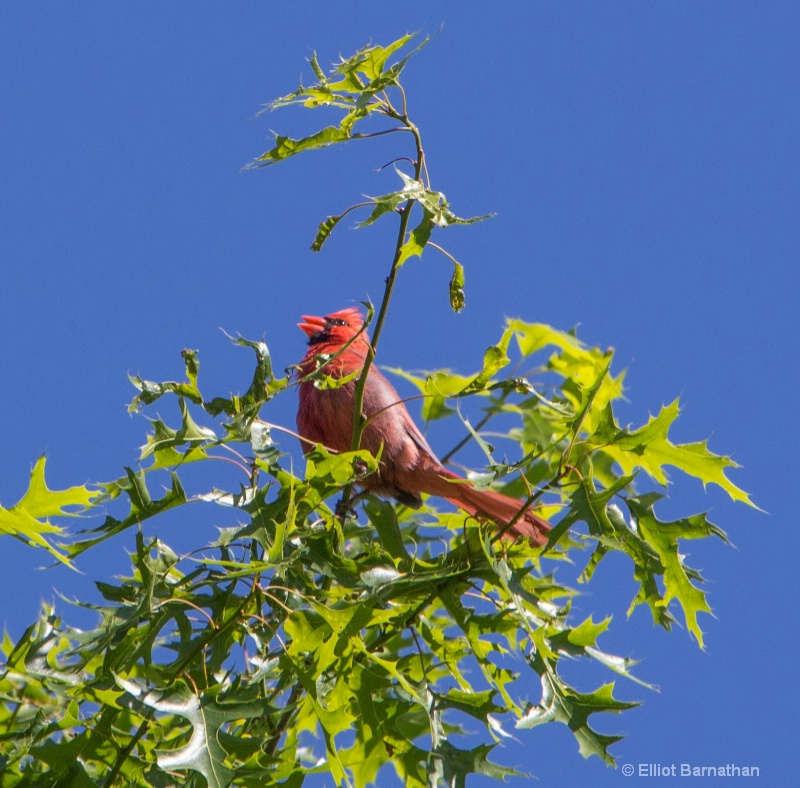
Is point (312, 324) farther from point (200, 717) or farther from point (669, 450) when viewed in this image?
point (200, 717)

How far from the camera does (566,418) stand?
335 cm

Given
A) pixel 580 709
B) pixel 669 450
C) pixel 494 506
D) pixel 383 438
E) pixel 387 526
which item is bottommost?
pixel 580 709

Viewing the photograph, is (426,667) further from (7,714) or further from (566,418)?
(7,714)

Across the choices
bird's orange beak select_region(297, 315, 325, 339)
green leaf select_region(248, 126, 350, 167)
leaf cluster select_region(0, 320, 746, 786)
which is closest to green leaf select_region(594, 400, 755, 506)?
leaf cluster select_region(0, 320, 746, 786)

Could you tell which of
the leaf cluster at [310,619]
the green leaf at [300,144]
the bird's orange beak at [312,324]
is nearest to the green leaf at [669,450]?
the leaf cluster at [310,619]

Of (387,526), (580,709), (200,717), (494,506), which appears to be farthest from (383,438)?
(200,717)

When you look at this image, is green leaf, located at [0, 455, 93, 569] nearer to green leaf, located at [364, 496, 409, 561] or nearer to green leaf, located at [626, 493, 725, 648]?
green leaf, located at [364, 496, 409, 561]

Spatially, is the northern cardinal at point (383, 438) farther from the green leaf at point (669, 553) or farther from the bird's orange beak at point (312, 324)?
the green leaf at point (669, 553)

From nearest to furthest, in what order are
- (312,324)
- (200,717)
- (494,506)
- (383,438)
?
(200,717) → (494,506) → (383,438) → (312,324)

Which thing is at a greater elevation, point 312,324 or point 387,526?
point 312,324

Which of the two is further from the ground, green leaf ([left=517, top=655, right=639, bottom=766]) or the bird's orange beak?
the bird's orange beak

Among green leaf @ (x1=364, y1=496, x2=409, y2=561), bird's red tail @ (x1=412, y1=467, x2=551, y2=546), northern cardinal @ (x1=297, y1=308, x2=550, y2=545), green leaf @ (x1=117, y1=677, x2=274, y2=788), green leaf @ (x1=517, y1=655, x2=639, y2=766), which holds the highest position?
northern cardinal @ (x1=297, y1=308, x2=550, y2=545)

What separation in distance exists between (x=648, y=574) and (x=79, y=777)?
5.16 feet

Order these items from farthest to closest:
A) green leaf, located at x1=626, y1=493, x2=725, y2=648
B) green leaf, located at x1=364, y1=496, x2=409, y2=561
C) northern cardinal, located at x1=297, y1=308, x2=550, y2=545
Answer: northern cardinal, located at x1=297, y1=308, x2=550, y2=545
green leaf, located at x1=364, y1=496, x2=409, y2=561
green leaf, located at x1=626, y1=493, x2=725, y2=648
